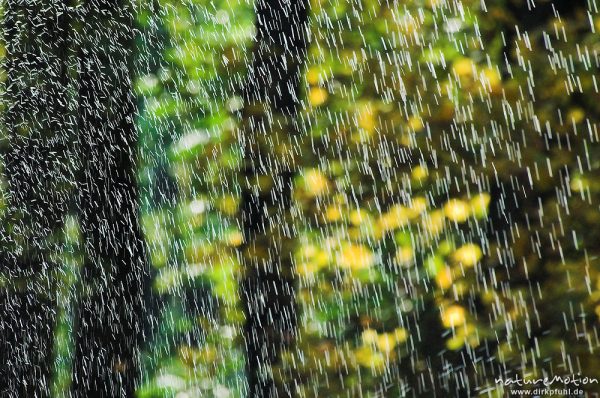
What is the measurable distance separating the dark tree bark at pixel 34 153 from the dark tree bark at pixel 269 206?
4.14ft

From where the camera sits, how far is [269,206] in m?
4.71

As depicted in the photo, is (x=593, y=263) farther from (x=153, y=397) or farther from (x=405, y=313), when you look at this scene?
(x=153, y=397)

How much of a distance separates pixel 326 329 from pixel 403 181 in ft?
4.10

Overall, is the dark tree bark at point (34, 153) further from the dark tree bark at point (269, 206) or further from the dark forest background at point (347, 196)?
the dark tree bark at point (269, 206)

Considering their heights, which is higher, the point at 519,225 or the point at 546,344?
the point at 519,225

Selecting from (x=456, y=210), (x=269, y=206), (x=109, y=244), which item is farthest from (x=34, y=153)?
(x=456, y=210)

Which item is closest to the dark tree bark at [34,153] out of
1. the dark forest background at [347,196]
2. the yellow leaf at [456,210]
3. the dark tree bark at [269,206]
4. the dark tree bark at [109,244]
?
the dark forest background at [347,196]

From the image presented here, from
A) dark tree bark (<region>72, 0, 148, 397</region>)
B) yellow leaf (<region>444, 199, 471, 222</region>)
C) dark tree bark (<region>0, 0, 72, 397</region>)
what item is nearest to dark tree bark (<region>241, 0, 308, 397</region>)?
dark tree bark (<region>72, 0, 148, 397</region>)

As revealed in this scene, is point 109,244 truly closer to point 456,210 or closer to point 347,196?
point 347,196

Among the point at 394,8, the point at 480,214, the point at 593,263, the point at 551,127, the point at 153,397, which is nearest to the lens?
the point at 593,263

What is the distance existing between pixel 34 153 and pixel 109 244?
1.34 metres

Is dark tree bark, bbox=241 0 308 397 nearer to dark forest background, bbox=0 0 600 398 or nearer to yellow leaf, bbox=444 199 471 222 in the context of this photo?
dark forest background, bbox=0 0 600 398

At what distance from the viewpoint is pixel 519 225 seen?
12.0ft

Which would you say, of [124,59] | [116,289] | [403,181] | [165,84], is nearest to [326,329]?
[403,181]
